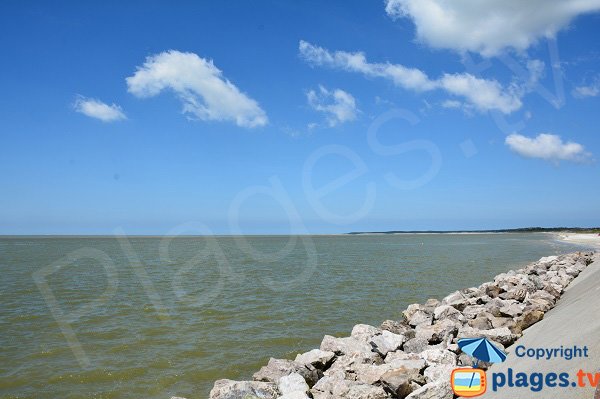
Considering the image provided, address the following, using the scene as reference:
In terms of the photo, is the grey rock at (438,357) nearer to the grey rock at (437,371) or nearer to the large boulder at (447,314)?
the grey rock at (437,371)

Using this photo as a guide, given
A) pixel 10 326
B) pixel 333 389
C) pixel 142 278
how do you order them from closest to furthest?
1. pixel 333 389
2. pixel 10 326
3. pixel 142 278

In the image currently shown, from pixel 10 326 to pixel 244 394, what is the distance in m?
10.2

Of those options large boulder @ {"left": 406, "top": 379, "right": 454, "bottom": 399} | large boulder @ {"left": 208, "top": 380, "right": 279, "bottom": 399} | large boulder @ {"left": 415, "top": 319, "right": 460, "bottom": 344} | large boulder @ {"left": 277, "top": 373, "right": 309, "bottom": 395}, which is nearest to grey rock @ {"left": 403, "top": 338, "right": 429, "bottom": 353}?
large boulder @ {"left": 415, "top": 319, "right": 460, "bottom": 344}

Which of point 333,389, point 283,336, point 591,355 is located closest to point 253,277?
point 283,336

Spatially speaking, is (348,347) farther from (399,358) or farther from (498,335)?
(498,335)

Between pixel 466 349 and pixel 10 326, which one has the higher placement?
pixel 466 349

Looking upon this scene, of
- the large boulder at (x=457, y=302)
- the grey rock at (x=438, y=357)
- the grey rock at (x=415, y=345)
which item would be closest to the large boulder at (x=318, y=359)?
the grey rock at (x=415, y=345)

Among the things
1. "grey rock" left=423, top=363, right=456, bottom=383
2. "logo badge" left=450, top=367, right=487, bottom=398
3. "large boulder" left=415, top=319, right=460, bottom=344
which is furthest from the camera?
"large boulder" left=415, top=319, right=460, bottom=344

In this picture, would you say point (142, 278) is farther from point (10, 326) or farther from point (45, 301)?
point (10, 326)

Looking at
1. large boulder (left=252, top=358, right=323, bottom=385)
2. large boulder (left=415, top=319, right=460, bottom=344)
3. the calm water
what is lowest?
the calm water

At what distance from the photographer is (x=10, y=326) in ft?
40.8

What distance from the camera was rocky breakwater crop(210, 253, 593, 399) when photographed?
6328mm

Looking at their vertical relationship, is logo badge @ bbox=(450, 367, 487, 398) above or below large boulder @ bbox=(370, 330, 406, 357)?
above

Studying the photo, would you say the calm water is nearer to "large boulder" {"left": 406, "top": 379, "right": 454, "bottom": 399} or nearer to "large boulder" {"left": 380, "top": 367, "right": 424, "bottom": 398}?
"large boulder" {"left": 380, "top": 367, "right": 424, "bottom": 398}
